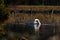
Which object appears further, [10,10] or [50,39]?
[10,10]

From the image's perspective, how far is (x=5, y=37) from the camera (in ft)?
82.3

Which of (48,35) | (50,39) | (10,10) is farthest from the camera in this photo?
(10,10)

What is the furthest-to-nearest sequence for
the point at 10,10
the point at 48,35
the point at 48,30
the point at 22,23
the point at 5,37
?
the point at 10,10, the point at 22,23, the point at 48,30, the point at 48,35, the point at 5,37

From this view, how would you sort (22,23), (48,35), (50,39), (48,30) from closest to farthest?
1. (50,39)
2. (48,35)
3. (48,30)
4. (22,23)

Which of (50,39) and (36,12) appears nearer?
(50,39)

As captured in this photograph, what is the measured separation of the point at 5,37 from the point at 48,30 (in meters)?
7.51

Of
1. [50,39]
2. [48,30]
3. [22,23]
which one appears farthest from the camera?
[22,23]

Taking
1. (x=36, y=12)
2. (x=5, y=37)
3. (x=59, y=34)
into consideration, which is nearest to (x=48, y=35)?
(x=59, y=34)

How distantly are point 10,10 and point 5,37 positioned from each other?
453 inches

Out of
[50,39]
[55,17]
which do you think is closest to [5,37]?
[50,39]

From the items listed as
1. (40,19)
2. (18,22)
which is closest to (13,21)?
(18,22)

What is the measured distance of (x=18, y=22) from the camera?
34.1 meters

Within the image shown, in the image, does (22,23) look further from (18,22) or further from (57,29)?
(57,29)

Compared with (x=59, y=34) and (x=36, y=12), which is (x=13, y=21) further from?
(x=59, y=34)
